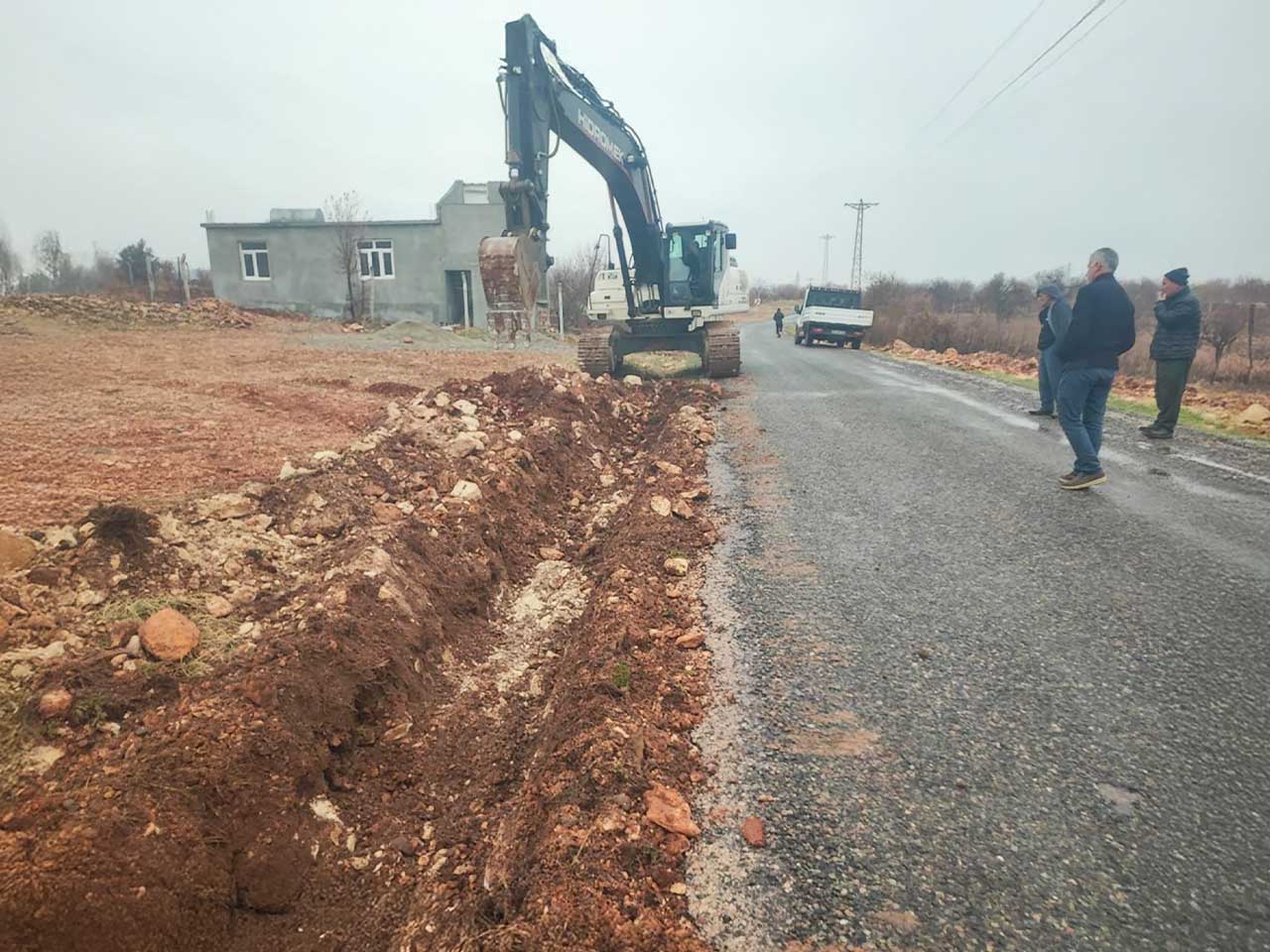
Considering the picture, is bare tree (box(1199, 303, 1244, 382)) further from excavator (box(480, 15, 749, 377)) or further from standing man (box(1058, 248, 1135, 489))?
standing man (box(1058, 248, 1135, 489))

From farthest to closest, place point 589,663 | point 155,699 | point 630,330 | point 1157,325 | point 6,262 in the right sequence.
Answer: point 6,262, point 630,330, point 1157,325, point 589,663, point 155,699

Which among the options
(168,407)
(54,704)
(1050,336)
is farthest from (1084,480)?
(168,407)

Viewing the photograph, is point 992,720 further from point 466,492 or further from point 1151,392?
point 1151,392

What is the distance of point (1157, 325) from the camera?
7.94 metres

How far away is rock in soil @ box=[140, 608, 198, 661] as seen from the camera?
9.48ft

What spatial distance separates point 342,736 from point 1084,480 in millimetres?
5528

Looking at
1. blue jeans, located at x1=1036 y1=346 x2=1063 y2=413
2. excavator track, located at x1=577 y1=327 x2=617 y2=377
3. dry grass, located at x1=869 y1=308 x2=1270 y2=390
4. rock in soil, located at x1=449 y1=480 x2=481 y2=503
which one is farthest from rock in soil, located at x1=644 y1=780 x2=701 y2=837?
dry grass, located at x1=869 y1=308 x2=1270 y2=390

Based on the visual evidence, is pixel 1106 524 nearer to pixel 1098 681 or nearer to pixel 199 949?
pixel 1098 681

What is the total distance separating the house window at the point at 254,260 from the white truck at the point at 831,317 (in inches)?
895

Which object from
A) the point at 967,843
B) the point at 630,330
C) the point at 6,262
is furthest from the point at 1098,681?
the point at 6,262

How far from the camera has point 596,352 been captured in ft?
42.9

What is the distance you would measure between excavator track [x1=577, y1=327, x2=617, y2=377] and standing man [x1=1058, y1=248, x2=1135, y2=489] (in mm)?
8350

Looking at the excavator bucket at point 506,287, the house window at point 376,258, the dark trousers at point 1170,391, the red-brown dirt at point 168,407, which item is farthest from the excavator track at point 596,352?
the house window at point 376,258

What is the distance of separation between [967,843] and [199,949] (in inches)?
92.7
